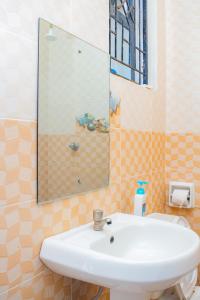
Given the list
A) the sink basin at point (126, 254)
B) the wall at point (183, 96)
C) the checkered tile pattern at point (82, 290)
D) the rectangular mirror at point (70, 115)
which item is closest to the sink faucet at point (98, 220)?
the sink basin at point (126, 254)

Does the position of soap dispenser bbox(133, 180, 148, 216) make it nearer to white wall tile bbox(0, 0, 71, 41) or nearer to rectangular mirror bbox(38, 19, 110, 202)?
rectangular mirror bbox(38, 19, 110, 202)

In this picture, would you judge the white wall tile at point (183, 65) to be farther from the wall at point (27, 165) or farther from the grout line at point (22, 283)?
the grout line at point (22, 283)

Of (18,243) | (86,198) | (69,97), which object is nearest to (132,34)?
(69,97)

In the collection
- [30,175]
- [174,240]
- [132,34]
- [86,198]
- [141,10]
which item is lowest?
[174,240]

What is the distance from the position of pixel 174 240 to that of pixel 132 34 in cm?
134

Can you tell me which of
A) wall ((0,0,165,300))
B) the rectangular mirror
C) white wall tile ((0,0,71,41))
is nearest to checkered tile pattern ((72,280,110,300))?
wall ((0,0,165,300))

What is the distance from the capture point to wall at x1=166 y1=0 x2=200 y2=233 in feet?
6.44

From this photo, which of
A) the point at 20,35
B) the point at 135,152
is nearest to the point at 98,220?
the point at 135,152

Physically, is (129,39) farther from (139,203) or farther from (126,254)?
(126,254)

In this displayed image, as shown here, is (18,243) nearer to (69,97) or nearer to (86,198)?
(86,198)

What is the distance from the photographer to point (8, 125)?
88 cm

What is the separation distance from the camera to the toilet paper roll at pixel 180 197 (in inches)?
75.6

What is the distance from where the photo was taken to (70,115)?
3.79 ft

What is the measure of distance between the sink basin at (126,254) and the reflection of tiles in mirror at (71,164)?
0.57 ft
